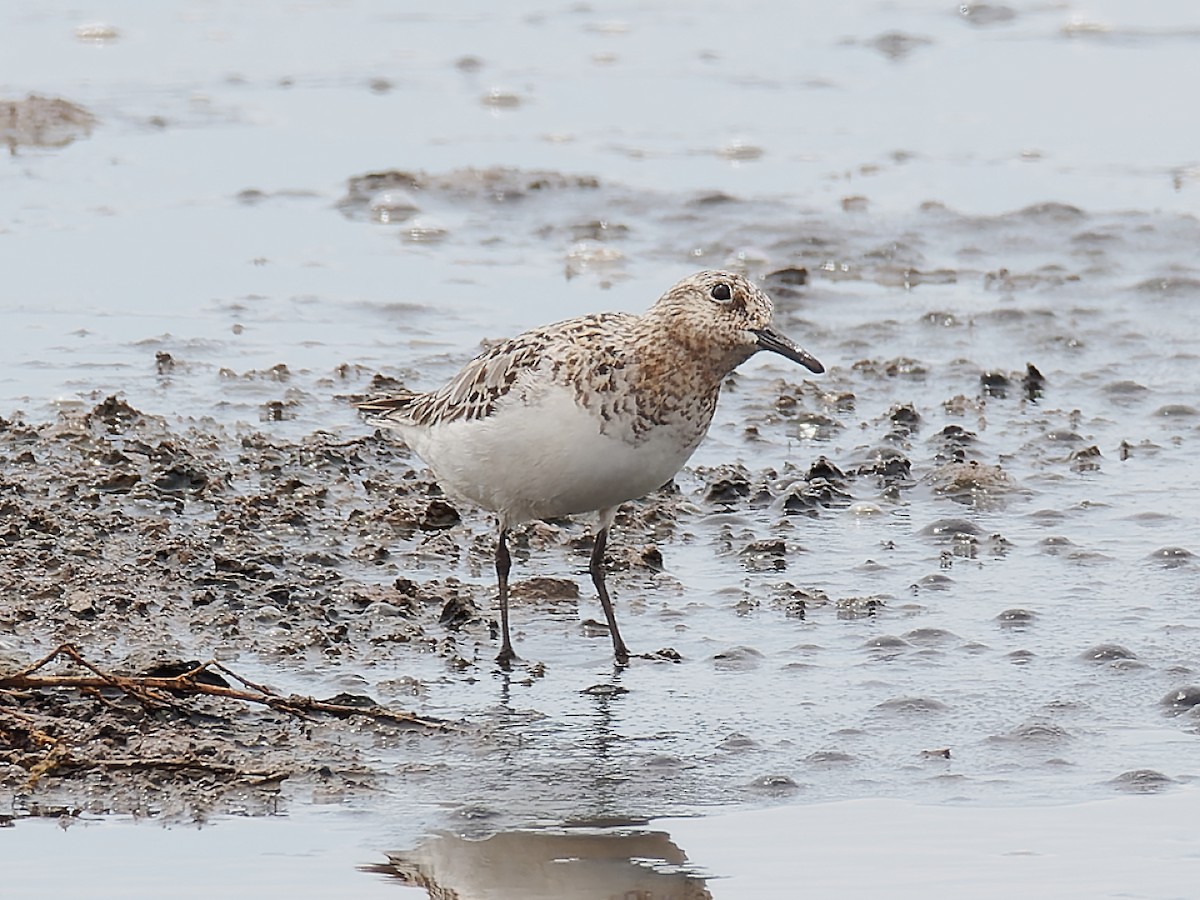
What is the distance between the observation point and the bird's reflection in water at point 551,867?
205 inches

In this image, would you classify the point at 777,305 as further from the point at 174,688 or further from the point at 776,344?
the point at 174,688

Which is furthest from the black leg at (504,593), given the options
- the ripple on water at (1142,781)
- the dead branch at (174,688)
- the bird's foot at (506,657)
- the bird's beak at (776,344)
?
the ripple on water at (1142,781)

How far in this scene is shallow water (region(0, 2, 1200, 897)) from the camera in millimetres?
6488

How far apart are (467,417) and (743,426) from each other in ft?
8.59

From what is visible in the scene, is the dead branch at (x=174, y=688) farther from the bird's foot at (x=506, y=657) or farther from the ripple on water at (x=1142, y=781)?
the ripple on water at (x=1142, y=781)

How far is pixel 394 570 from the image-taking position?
25.8 ft

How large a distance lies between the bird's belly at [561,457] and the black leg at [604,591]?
0.17 metres

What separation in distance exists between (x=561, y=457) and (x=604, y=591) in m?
0.55

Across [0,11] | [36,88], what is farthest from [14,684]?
[0,11]

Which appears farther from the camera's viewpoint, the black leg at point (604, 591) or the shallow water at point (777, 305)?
the black leg at point (604, 591)

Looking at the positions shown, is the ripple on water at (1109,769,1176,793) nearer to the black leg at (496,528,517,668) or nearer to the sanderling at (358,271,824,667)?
the sanderling at (358,271,824,667)

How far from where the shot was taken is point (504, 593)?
7254mm

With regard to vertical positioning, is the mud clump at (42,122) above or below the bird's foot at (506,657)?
above

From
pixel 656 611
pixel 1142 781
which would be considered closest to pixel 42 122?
pixel 656 611
